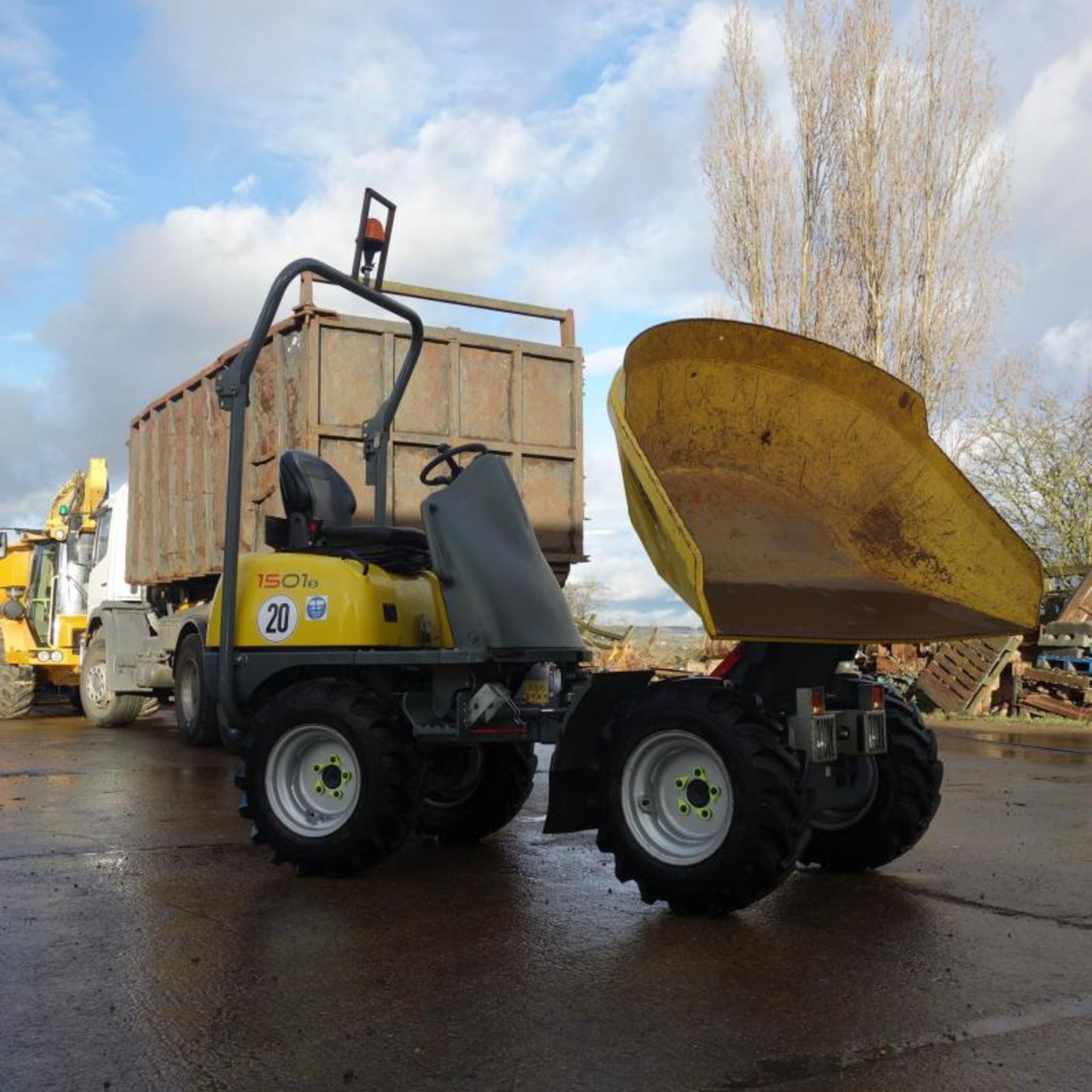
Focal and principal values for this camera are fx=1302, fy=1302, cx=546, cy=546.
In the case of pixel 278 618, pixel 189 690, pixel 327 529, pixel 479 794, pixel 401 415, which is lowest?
pixel 479 794

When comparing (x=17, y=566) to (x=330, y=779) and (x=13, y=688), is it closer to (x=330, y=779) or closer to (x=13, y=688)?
(x=13, y=688)

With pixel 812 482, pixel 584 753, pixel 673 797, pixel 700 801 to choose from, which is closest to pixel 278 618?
pixel 584 753

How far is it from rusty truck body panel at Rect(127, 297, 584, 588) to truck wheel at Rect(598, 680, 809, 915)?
16.7ft

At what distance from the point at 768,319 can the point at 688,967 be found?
2038 cm

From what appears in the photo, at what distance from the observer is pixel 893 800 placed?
5.63m

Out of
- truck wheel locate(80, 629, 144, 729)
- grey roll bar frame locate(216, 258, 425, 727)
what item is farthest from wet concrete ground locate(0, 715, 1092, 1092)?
truck wheel locate(80, 629, 144, 729)

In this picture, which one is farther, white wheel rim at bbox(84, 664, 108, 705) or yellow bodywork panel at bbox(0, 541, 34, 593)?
yellow bodywork panel at bbox(0, 541, 34, 593)

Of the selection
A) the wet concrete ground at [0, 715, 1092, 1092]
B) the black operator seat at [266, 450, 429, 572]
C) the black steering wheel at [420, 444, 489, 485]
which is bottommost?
the wet concrete ground at [0, 715, 1092, 1092]

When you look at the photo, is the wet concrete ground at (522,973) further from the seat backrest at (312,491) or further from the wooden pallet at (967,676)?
the wooden pallet at (967,676)

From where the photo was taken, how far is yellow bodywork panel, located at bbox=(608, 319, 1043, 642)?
553 cm

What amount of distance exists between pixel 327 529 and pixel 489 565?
2.80 ft

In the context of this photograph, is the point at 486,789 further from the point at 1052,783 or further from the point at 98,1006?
the point at 1052,783

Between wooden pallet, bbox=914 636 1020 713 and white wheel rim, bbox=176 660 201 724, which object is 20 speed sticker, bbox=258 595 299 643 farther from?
wooden pallet, bbox=914 636 1020 713

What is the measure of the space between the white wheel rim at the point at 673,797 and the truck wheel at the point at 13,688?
1247 centimetres
